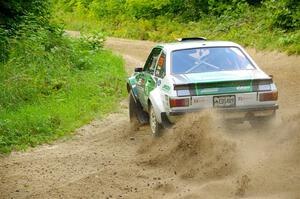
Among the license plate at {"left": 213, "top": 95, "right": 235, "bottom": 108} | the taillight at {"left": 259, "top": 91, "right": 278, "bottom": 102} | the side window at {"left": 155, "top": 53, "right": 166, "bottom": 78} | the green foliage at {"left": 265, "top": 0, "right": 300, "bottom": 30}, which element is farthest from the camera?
the green foliage at {"left": 265, "top": 0, "right": 300, "bottom": 30}

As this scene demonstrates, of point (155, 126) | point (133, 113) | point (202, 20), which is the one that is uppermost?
point (155, 126)

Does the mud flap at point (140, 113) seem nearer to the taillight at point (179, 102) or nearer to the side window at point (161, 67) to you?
the side window at point (161, 67)

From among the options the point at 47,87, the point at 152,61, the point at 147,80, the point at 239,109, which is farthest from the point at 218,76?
the point at 47,87

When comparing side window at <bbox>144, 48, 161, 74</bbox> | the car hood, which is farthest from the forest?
the car hood

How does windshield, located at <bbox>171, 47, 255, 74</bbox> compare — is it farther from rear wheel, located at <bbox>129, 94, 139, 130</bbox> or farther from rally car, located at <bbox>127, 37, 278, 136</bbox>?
rear wheel, located at <bbox>129, 94, 139, 130</bbox>

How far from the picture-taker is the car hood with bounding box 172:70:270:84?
8.39 metres

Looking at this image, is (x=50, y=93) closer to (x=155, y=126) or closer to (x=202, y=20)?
(x=155, y=126)

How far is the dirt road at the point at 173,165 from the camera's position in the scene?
6.68 m

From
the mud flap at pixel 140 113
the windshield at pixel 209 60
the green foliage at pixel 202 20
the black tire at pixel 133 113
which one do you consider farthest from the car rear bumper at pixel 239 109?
the green foliage at pixel 202 20

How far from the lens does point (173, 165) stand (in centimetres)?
792

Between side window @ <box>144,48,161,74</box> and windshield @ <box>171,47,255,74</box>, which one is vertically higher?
windshield @ <box>171,47,255,74</box>

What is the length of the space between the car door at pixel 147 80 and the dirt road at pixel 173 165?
2.35 ft

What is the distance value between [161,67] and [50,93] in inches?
208

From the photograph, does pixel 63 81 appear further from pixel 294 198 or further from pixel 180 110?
pixel 294 198
